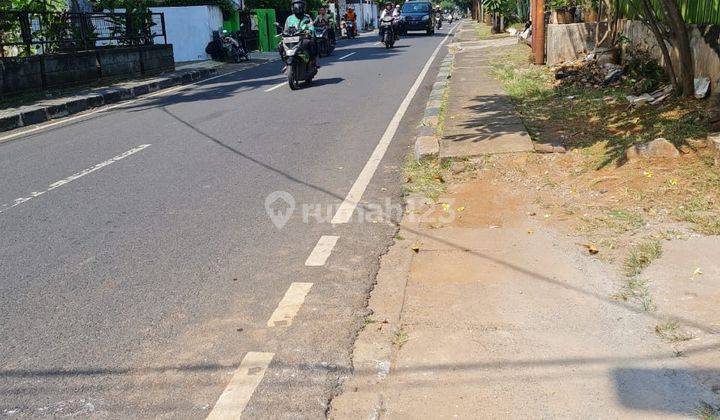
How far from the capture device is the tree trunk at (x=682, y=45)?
310 inches

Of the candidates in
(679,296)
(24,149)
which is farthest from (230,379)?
(24,149)

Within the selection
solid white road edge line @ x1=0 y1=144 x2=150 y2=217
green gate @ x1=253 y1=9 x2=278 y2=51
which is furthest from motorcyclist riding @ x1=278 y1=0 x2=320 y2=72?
green gate @ x1=253 y1=9 x2=278 y2=51

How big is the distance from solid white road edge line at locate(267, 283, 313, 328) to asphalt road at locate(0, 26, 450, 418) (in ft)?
0.14

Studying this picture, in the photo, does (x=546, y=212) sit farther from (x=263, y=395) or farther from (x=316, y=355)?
(x=263, y=395)

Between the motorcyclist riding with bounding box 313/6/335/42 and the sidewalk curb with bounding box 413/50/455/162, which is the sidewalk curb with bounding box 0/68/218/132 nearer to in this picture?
the motorcyclist riding with bounding box 313/6/335/42

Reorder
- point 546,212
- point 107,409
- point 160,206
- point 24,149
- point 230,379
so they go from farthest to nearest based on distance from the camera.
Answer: point 24,149, point 160,206, point 546,212, point 230,379, point 107,409

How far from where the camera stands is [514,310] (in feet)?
12.4

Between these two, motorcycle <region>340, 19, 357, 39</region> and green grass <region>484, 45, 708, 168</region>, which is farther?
motorcycle <region>340, 19, 357, 39</region>

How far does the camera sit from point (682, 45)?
8102 millimetres

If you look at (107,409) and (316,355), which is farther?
(316,355)

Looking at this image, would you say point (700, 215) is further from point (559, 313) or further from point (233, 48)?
point (233, 48)

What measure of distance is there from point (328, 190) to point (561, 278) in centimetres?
280

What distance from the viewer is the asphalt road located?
3.20 m

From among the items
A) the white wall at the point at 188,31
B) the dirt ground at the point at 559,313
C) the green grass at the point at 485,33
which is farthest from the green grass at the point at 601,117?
the green grass at the point at 485,33
